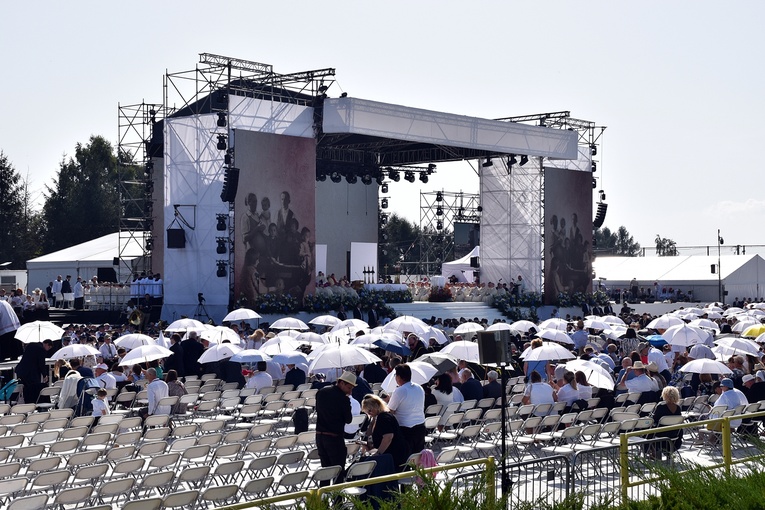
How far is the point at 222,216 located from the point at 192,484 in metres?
20.6

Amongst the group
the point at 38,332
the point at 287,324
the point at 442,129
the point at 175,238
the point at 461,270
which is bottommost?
the point at 287,324

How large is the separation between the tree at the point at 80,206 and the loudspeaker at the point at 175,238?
31296 millimetres

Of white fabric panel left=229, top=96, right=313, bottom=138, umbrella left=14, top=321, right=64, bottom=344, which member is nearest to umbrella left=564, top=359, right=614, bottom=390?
umbrella left=14, top=321, right=64, bottom=344

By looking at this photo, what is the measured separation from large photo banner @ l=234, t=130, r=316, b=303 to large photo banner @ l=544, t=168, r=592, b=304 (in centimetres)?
1235

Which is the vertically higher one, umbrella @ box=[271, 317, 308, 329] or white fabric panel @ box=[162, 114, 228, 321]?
white fabric panel @ box=[162, 114, 228, 321]

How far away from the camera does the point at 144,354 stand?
16.1 m

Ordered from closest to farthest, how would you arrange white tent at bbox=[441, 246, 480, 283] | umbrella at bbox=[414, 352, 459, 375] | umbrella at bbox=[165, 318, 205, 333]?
umbrella at bbox=[414, 352, 459, 375], umbrella at bbox=[165, 318, 205, 333], white tent at bbox=[441, 246, 480, 283]

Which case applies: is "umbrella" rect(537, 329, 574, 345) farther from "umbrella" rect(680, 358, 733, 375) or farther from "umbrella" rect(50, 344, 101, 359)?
"umbrella" rect(50, 344, 101, 359)

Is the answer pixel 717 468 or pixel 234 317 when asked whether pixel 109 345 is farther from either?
Result: pixel 717 468

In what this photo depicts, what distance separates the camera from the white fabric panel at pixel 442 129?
31.7 m

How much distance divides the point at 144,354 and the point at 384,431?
727 centimetres

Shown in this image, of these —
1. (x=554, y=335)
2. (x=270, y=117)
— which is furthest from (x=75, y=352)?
(x=270, y=117)

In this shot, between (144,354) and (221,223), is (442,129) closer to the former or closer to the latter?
(221,223)

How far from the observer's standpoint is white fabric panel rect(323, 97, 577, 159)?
31.7 metres
